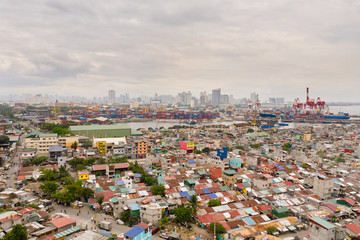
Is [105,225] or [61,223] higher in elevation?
[61,223]

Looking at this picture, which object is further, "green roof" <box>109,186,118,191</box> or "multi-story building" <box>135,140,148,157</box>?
"multi-story building" <box>135,140,148,157</box>

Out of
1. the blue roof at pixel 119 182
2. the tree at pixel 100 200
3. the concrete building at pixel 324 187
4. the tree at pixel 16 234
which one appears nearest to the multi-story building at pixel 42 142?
the blue roof at pixel 119 182

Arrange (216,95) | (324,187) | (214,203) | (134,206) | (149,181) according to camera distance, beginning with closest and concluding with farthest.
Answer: (134,206), (214,203), (324,187), (149,181), (216,95)

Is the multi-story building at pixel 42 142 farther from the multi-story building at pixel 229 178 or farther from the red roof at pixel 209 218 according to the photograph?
the red roof at pixel 209 218

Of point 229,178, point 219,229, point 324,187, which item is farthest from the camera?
point 229,178

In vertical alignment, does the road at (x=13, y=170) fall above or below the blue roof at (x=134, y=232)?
below

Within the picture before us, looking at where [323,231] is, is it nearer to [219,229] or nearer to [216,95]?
[219,229]

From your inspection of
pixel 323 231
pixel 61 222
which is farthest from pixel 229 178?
pixel 61 222

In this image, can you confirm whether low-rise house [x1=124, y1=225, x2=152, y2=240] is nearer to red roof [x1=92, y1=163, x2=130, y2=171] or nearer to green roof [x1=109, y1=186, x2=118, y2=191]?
green roof [x1=109, y1=186, x2=118, y2=191]

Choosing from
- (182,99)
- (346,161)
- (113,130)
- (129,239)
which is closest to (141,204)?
(129,239)

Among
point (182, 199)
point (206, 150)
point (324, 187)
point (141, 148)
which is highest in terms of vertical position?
point (141, 148)

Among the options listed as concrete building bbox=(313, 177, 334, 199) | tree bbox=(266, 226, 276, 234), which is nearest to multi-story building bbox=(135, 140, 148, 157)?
concrete building bbox=(313, 177, 334, 199)
